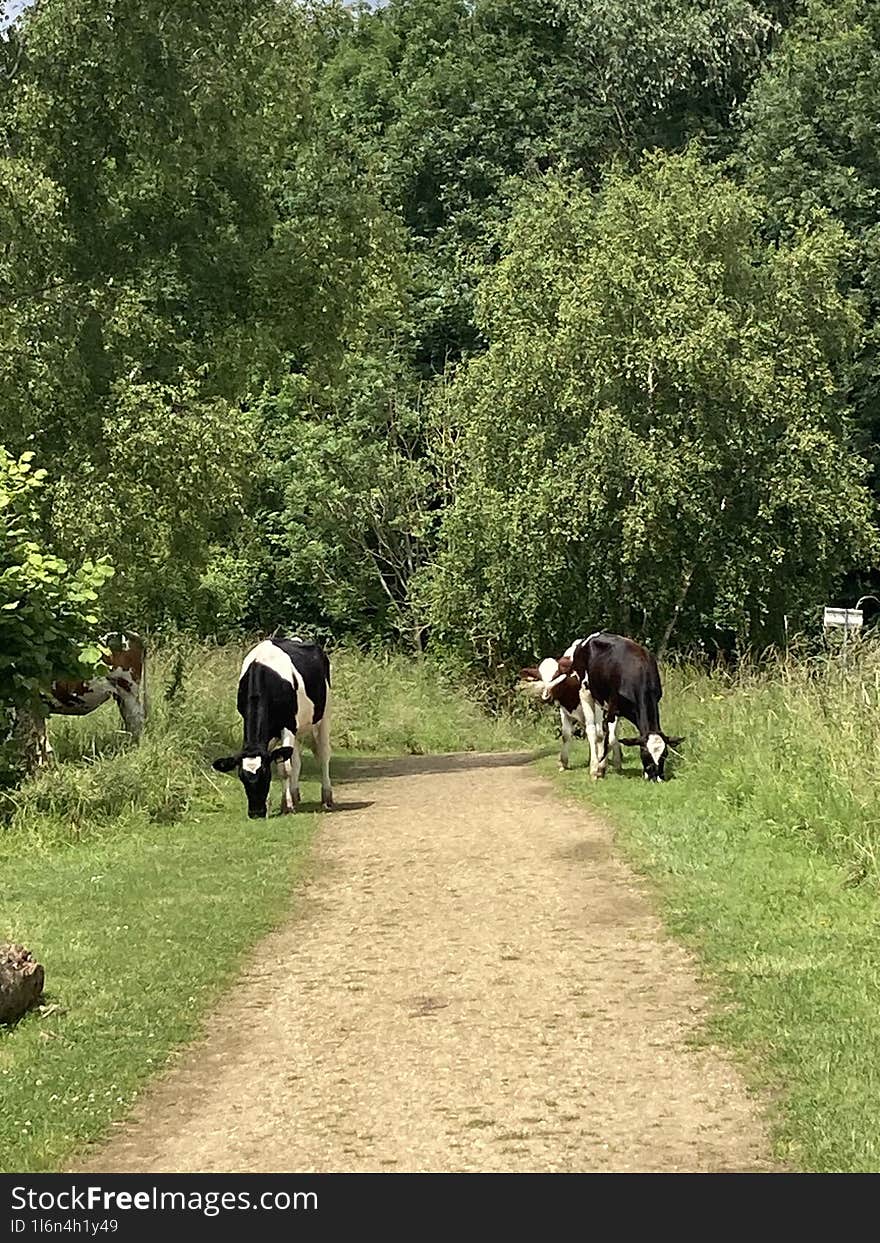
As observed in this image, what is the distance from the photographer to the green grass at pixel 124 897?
6887mm

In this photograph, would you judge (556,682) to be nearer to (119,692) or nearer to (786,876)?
(119,692)

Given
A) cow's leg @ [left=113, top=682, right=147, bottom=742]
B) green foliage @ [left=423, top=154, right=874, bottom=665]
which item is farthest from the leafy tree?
cow's leg @ [left=113, top=682, right=147, bottom=742]

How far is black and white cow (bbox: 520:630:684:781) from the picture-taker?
16.4 m

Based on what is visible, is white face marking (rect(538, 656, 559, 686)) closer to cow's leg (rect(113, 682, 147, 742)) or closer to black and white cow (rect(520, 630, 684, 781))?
black and white cow (rect(520, 630, 684, 781))

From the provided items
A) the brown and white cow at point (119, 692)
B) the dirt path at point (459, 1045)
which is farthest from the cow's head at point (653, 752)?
the brown and white cow at point (119, 692)

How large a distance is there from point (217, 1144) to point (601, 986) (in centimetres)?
280

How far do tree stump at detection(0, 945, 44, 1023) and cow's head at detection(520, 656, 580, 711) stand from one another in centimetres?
1139

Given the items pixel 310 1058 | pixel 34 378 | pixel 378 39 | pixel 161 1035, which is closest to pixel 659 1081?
pixel 310 1058

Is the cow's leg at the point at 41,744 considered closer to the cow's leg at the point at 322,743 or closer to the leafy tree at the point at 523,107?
the cow's leg at the point at 322,743

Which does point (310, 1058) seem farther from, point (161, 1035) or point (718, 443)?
point (718, 443)

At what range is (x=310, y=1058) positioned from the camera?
7.23 metres

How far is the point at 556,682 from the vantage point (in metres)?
19.6

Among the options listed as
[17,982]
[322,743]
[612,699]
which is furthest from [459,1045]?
[612,699]

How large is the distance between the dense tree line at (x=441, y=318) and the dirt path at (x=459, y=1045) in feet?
10.4
